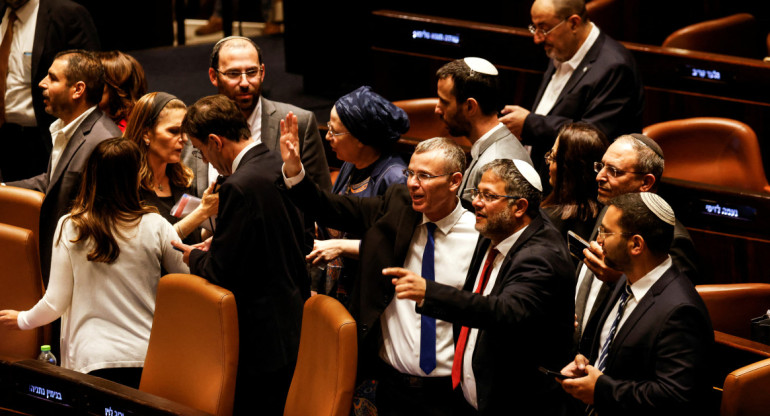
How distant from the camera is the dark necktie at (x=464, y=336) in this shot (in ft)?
8.64

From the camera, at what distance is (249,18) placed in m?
8.28

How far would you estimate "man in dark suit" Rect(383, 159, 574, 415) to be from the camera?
235cm

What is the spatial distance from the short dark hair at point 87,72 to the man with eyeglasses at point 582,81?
5.54 ft

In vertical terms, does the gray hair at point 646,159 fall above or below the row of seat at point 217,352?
above

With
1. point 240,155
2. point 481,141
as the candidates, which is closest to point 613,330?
point 481,141

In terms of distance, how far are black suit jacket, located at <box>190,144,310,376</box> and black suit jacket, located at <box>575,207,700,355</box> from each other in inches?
36.3

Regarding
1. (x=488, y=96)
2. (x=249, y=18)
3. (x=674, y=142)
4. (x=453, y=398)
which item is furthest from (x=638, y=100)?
(x=249, y=18)

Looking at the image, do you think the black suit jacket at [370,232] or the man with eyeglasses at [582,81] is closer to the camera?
A: the black suit jacket at [370,232]

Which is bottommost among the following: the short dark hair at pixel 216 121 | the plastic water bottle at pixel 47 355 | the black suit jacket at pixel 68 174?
the plastic water bottle at pixel 47 355

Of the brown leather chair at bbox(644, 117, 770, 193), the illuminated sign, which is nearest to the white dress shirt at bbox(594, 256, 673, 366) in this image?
the brown leather chair at bbox(644, 117, 770, 193)

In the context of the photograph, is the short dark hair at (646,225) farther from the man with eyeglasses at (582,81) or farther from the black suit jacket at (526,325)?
the man with eyeglasses at (582,81)

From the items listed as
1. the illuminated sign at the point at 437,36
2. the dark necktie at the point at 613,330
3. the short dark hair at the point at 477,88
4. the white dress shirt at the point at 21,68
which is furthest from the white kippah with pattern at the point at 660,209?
the white dress shirt at the point at 21,68

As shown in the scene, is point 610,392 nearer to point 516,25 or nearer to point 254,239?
point 254,239

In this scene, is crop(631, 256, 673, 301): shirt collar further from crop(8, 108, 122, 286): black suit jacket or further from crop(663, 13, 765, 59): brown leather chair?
crop(663, 13, 765, 59): brown leather chair
